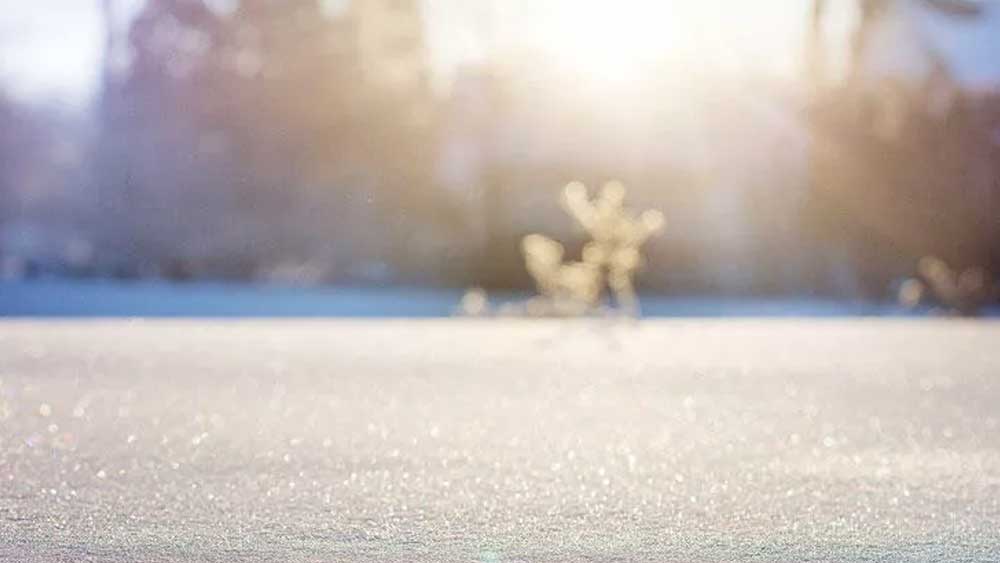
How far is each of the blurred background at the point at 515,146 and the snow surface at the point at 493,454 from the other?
1188cm

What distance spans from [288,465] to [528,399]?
3.42 meters

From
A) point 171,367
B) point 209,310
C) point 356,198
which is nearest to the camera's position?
point 171,367

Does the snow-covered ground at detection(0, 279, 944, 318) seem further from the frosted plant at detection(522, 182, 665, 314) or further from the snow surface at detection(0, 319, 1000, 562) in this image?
the snow surface at detection(0, 319, 1000, 562)

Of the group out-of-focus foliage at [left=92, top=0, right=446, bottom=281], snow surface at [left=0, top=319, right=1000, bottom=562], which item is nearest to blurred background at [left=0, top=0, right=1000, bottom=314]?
out-of-focus foliage at [left=92, top=0, right=446, bottom=281]

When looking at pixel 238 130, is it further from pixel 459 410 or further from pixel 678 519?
pixel 678 519

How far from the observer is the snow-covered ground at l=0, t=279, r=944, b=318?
21.2 meters

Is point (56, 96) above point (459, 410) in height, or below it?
above

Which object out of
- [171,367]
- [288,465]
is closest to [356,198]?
[171,367]

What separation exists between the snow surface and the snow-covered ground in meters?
6.32

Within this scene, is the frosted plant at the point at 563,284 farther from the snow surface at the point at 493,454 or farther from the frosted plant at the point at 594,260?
the snow surface at the point at 493,454

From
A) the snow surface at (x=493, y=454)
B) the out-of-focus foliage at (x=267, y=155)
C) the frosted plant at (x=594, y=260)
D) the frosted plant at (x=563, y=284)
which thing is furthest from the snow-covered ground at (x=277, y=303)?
the snow surface at (x=493, y=454)

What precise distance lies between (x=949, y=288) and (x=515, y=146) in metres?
9.30

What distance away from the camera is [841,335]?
685 inches

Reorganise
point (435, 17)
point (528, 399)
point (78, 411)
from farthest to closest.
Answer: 1. point (435, 17)
2. point (528, 399)
3. point (78, 411)
